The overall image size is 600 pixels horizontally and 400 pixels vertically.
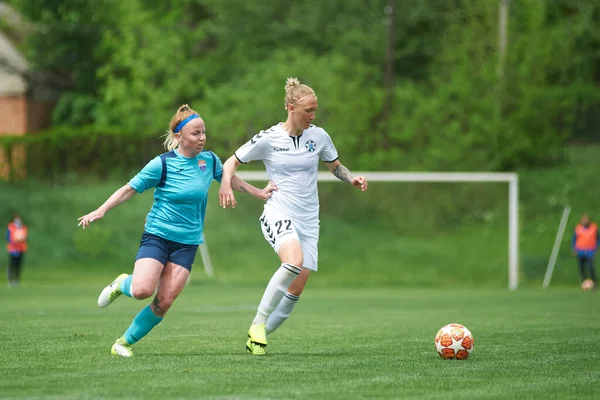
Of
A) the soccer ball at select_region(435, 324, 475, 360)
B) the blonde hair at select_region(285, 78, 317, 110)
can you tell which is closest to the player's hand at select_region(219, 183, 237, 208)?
the blonde hair at select_region(285, 78, 317, 110)

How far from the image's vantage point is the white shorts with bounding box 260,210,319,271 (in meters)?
8.73

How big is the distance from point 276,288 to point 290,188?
34.7 inches

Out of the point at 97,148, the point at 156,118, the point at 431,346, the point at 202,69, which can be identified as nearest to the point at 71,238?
the point at 97,148

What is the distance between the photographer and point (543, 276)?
27.2 metres

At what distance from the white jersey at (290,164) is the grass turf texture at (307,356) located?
4.11ft

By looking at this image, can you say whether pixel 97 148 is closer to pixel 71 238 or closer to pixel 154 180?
pixel 71 238

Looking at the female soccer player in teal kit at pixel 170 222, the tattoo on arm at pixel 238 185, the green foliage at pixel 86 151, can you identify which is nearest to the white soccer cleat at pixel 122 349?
the female soccer player in teal kit at pixel 170 222

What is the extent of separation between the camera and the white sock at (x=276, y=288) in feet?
28.1

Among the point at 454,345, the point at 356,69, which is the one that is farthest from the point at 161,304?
the point at 356,69

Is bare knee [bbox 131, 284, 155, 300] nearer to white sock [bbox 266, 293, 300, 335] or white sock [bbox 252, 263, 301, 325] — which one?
white sock [bbox 252, 263, 301, 325]

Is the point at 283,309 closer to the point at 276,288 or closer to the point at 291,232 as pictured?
the point at 276,288

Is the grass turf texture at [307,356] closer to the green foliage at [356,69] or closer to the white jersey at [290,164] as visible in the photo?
the white jersey at [290,164]

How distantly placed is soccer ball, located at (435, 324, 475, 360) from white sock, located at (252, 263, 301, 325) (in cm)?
131

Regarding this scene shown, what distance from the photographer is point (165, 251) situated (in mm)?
8156
